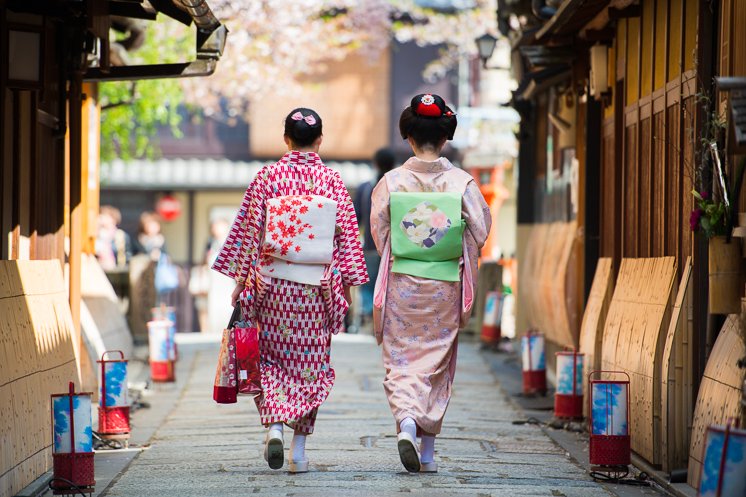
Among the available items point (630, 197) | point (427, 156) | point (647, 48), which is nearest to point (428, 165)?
point (427, 156)

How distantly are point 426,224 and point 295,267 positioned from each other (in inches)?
33.2

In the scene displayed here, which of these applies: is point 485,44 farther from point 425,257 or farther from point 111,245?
point 425,257

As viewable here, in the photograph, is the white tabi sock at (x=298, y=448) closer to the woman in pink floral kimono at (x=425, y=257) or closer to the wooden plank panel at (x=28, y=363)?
the woman in pink floral kimono at (x=425, y=257)

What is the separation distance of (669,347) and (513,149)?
67.5ft

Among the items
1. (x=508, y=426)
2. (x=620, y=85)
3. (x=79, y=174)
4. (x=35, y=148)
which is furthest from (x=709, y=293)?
(x=79, y=174)

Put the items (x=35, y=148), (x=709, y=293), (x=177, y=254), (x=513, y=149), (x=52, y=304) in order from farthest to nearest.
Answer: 1. (x=177, y=254)
2. (x=513, y=149)
3. (x=35, y=148)
4. (x=52, y=304)
5. (x=709, y=293)

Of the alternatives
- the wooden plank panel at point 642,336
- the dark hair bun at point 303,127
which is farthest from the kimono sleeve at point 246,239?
the wooden plank panel at point 642,336

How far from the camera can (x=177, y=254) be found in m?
32.2

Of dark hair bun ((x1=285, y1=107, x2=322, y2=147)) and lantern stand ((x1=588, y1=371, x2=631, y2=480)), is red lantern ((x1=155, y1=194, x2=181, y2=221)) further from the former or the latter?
lantern stand ((x1=588, y1=371, x2=631, y2=480))

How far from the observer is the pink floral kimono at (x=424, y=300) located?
8.20m

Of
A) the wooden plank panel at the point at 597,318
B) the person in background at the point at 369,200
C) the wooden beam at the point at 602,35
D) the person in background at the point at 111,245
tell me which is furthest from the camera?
the person in background at the point at 111,245

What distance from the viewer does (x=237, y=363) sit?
313 inches

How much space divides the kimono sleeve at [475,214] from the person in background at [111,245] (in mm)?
11790

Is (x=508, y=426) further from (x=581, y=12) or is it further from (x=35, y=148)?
(x=35, y=148)
